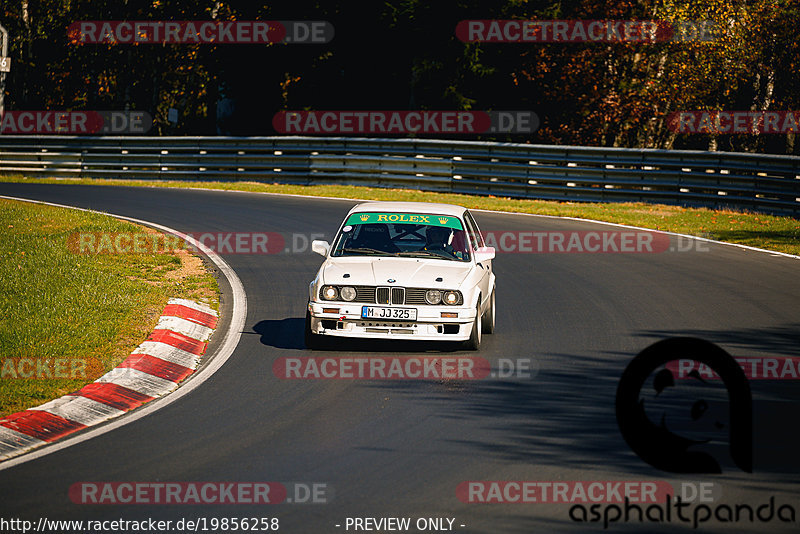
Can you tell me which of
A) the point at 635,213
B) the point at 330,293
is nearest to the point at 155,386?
the point at 330,293

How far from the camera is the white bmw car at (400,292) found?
36.5ft

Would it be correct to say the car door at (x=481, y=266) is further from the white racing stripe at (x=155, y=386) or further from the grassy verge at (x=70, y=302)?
the grassy verge at (x=70, y=302)

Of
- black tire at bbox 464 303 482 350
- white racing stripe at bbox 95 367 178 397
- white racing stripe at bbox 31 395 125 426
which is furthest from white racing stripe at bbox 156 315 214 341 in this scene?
black tire at bbox 464 303 482 350

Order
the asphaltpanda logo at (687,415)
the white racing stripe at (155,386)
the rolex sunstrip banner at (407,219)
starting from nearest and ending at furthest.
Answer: the asphaltpanda logo at (687,415) < the white racing stripe at (155,386) < the rolex sunstrip banner at (407,219)

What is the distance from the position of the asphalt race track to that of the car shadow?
0.03 metres

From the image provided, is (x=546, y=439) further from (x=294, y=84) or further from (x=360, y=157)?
(x=294, y=84)

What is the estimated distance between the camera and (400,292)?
11.2 m

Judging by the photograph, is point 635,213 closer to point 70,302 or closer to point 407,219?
point 407,219

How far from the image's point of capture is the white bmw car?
11.1 meters

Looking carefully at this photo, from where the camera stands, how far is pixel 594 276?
54.6 feet

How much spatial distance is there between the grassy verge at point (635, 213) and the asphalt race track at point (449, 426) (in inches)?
247

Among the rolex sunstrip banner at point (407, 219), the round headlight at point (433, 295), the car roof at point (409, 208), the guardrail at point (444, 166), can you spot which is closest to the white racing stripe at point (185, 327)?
the rolex sunstrip banner at point (407, 219)

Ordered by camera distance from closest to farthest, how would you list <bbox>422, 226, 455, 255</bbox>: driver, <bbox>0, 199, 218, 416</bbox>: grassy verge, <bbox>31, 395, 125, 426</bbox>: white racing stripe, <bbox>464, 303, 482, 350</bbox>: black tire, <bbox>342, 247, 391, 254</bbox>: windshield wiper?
<bbox>31, 395, 125, 426</bbox>: white racing stripe, <bbox>0, 199, 218, 416</bbox>: grassy verge, <bbox>464, 303, 482, 350</bbox>: black tire, <bbox>342, 247, 391, 254</bbox>: windshield wiper, <bbox>422, 226, 455, 255</bbox>: driver

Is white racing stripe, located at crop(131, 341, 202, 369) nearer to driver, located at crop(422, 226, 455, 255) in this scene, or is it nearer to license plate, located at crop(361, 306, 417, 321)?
license plate, located at crop(361, 306, 417, 321)
